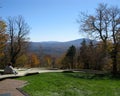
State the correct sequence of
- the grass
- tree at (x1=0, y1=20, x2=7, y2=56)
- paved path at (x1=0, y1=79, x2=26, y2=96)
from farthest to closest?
tree at (x1=0, y1=20, x2=7, y2=56) < the grass < paved path at (x1=0, y1=79, x2=26, y2=96)

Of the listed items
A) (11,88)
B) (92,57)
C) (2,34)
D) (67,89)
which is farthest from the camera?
(92,57)

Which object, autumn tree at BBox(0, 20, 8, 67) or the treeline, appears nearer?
the treeline

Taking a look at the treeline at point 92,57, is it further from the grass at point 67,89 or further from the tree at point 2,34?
the tree at point 2,34

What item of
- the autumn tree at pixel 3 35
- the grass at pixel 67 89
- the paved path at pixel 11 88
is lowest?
the grass at pixel 67 89

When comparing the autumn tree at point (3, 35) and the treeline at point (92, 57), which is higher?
the autumn tree at point (3, 35)

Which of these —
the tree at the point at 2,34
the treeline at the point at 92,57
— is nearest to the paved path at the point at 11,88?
the treeline at the point at 92,57

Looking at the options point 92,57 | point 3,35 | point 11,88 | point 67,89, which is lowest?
point 67,89

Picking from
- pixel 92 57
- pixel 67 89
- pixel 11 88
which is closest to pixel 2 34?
pixel 92 57

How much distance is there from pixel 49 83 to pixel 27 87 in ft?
8.83

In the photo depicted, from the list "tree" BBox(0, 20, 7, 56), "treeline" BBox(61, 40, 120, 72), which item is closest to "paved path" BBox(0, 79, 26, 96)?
"treeline" BBox(61, 40, 120, 72)

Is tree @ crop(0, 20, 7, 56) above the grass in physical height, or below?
above

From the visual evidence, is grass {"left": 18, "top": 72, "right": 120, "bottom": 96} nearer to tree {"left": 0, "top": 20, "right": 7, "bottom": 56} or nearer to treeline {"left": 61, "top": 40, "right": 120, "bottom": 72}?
treeline {"left": 61, "top": 40, "right": 120, "bottom": 72}

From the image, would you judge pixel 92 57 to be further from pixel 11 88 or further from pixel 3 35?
pixel 11 88

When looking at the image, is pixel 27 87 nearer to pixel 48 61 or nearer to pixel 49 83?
pixel 49 83
